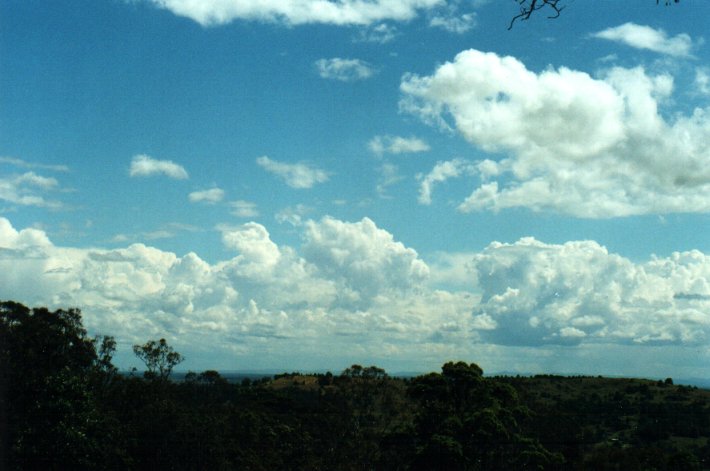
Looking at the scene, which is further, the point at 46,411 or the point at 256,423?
the point at 256,423

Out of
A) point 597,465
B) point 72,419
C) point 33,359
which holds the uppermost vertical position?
point 33,359

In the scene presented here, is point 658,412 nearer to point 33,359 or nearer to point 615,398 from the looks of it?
point 615,398

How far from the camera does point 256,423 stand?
6206cm

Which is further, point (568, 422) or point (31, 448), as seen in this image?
point (568, 422)

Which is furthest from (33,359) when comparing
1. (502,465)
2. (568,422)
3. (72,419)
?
(568,422)

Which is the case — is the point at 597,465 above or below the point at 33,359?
below

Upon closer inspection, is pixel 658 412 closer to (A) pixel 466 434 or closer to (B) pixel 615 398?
(B) pixel 615 398

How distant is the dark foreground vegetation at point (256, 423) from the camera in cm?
4303

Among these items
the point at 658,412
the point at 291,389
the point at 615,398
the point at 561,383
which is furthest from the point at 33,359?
the point at 561,383

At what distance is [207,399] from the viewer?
8150cm

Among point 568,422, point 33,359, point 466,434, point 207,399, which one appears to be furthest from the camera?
point 207,399

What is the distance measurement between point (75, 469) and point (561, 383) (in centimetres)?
10805

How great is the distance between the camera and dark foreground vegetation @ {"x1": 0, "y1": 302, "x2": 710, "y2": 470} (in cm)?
4303

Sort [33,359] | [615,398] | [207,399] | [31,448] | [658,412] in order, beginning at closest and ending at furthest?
[31,448], [33,359], [207,399], [658,412], [615,398]
